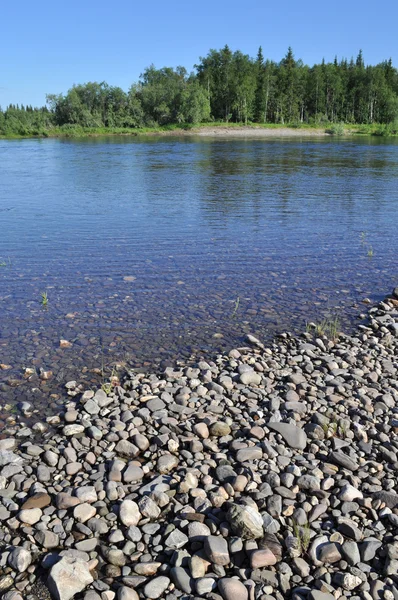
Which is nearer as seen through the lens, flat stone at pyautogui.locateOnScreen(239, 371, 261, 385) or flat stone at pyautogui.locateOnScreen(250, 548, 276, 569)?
flat stone at pyautogui.locateOnScreen(250, 548, 276, 569)

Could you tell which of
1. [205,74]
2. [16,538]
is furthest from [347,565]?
[205,74]

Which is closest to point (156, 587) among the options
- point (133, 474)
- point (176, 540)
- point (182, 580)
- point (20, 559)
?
point (182, 580)

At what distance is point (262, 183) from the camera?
33281 mm

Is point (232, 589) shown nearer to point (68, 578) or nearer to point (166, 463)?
point (68, 578)

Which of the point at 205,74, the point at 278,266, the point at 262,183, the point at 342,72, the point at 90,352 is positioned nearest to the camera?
the point at 90,352

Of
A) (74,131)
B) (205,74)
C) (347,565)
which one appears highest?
(205,74)

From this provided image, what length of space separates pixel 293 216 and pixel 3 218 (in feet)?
43.0

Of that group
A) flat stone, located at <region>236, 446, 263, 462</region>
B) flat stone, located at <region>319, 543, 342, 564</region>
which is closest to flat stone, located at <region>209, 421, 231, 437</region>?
flat stone, located at <region>236, 446, 263, 462</region>

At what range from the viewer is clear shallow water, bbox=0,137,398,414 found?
10000 mm

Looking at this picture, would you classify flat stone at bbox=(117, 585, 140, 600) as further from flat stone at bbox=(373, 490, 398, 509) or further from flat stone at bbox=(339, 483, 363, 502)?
flat stone at bbox=(373, 490, 398, 509)

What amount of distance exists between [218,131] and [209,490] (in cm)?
12325

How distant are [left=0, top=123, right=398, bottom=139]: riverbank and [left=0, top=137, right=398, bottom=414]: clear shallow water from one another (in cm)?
9500

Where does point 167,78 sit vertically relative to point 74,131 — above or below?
above

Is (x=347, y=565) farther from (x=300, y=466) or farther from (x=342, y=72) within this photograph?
(x=342, y=72)
